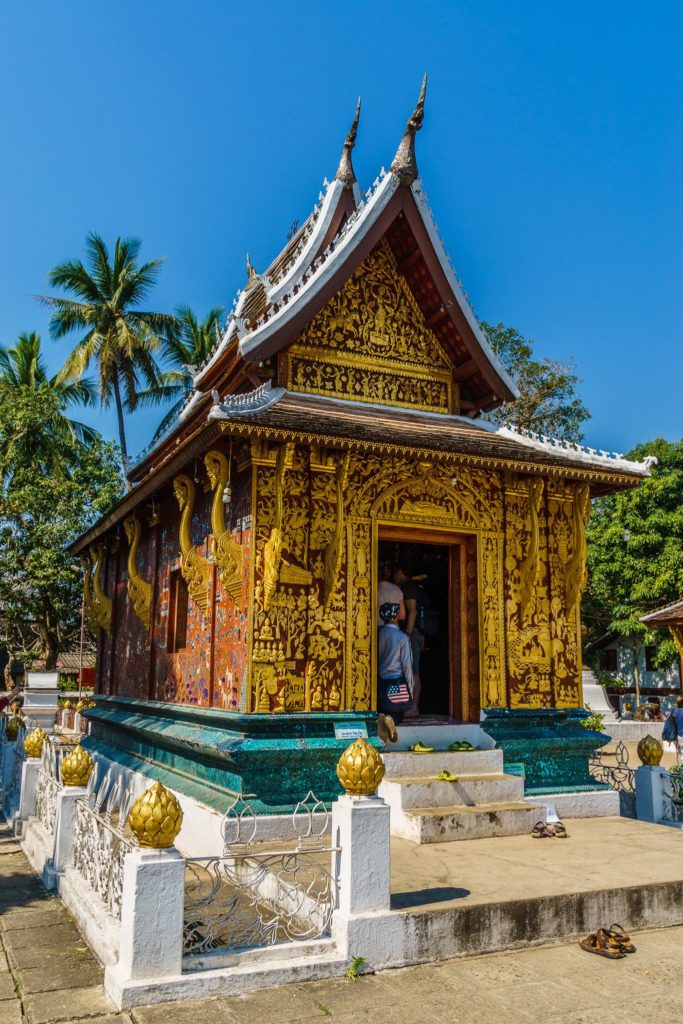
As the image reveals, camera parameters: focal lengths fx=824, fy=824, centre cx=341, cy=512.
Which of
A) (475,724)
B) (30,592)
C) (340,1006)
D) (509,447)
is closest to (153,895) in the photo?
(340,1006)

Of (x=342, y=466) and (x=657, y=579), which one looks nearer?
(x=342, y=466)

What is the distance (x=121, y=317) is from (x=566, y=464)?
24596 millimetres

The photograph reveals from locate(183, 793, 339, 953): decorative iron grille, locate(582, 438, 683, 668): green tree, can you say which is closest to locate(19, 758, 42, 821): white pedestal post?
locate(183, 793, 339, 953): decorative iron grille

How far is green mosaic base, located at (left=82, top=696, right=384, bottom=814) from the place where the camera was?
299 inches

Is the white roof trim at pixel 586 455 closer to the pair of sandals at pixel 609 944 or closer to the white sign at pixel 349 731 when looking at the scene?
the white sign at pixel 349 731

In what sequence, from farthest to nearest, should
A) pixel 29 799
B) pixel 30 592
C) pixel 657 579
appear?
1. pixel 657 579
2. pixel 30 592
3. pixel 29 799

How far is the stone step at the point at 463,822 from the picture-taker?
732 centimetres

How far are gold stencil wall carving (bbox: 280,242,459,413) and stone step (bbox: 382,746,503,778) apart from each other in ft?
13.7

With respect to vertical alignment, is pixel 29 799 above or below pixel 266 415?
below

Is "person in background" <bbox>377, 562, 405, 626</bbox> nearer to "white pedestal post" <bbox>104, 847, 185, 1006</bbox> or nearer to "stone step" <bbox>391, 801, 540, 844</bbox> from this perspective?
"stone step" <bbox>391, 801, 540, 844</bbox>

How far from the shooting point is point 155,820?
4.68 m

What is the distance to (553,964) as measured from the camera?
17.1 ft

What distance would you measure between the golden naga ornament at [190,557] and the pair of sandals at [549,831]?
4084mm

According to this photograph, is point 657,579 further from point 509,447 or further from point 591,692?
point 509,447
